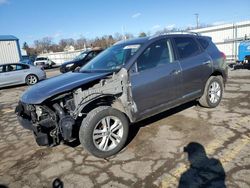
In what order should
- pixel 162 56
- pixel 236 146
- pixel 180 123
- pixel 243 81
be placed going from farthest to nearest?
pixel 243 81 < pixel 180 123 < pixel 162 56 < pixel 236 146

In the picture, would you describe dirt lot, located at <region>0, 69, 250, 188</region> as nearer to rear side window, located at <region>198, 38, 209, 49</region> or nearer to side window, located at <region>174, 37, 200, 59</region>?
side window, located at <region>174, 37, 200, 59</region>

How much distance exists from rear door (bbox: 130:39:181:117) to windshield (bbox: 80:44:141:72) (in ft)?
0.93

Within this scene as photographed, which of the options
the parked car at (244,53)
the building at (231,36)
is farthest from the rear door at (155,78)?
the building at (231,36)

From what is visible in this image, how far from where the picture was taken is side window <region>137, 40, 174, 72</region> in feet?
13.6

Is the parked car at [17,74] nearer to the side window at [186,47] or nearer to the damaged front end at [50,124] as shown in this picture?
the damaged front end at [50,124]

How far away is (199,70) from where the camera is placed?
508 centimetres

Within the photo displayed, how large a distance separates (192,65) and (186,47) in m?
0.43

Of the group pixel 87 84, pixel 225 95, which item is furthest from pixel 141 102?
pixel 225 95

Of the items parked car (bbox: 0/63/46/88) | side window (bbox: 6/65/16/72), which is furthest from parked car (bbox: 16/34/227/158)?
side window (bbox: 6/65/16/72)

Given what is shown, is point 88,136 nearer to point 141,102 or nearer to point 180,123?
point 141,102

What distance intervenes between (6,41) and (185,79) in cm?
2836

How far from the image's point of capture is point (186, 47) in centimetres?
504

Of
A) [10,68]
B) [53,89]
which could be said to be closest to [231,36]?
[10,68]

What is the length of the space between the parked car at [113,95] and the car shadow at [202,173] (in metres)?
1.15
